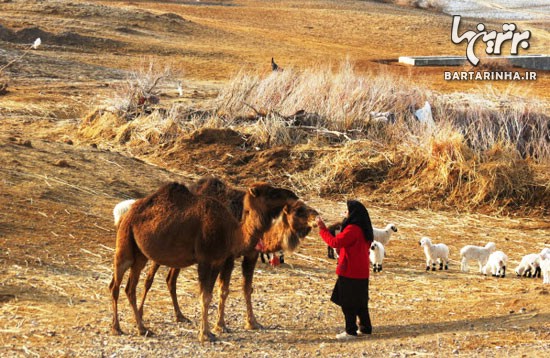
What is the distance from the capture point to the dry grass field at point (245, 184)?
9.80 m

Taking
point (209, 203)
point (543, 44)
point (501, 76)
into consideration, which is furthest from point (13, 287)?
point (543, 44)

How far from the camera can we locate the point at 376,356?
909 cm

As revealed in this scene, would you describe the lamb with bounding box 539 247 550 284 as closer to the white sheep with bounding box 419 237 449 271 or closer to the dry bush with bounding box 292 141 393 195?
the white sheep with bounding box 419 237 449 271

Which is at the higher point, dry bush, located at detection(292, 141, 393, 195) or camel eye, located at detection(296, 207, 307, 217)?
camel eye, located at detection(296, 207, 307, 217)

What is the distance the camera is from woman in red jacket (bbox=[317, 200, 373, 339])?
9727 mm

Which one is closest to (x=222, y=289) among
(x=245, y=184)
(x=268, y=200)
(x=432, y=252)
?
(x=268, y=200)

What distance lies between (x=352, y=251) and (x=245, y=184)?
899 centimetres

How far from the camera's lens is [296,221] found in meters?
9.56

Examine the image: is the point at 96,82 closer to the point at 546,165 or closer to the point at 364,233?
the point at 546,165

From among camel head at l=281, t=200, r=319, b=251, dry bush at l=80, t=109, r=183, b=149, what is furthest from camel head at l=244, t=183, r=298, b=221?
dry bush at l=80, t=109, r=183, b=149

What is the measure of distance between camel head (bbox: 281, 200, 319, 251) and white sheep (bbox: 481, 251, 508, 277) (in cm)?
424

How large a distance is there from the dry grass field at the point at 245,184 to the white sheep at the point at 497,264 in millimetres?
179

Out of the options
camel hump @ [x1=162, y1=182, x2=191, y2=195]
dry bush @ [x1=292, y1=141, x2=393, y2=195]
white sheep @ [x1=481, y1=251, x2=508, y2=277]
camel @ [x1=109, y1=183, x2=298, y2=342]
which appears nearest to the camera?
camel @ [x1=109, y1=183, x2=298, y2=342]

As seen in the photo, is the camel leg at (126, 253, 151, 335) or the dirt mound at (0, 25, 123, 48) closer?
the camel leg at (126, 253, 151, 335)
